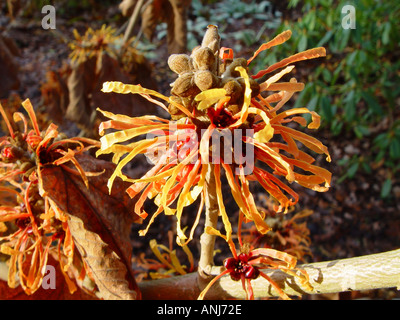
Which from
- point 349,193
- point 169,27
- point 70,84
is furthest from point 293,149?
point 349,193

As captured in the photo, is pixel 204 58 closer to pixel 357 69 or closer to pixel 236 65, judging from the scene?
pixel 236 65

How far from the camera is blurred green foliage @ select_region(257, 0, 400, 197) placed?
1.90 m

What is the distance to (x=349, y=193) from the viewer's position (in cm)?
236

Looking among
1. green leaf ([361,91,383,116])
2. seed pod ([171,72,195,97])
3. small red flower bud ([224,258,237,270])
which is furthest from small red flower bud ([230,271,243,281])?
green leaf ([361,91,383,116])

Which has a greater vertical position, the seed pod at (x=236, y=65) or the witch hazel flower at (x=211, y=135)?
the seed pod at (x=236, y=65)

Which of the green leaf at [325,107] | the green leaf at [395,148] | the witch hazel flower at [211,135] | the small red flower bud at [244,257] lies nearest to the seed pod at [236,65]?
the witch hazel flower at [211,135]

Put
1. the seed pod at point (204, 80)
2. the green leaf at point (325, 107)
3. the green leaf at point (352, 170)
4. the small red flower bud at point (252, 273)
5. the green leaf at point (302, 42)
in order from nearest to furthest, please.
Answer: the seed pod at point (204, 80) < the small red flower bud at point (252, 273) < the green leaf at point (302, 42) < the green leaf at point (325, 107) < the green leaf at point (352, 170)

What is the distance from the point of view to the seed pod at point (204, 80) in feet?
1.89

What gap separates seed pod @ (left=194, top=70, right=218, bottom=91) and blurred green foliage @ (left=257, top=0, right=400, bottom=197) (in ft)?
3.82

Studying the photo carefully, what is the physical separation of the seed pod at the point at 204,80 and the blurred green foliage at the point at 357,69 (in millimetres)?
1165

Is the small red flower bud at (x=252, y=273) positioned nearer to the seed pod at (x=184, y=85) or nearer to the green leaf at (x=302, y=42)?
the seed pod at (x=184, y=85)

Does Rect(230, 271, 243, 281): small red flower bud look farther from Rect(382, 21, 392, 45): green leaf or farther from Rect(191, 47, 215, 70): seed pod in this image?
Rect(382, 21, 392, 45): green leaf

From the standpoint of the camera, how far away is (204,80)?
58 cm

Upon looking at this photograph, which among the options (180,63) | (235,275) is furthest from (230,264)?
(180,63)
